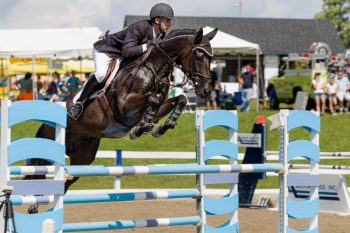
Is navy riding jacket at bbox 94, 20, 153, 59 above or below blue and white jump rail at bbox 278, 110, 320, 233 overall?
above

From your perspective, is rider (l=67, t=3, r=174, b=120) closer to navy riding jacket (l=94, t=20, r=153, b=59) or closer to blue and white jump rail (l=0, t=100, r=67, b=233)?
navy riding jacket (l=94, t=20, r=153, b=59)

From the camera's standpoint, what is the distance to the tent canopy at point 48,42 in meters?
24.9

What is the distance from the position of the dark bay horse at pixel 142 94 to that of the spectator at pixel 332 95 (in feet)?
51.5

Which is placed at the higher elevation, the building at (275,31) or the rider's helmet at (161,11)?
the building at (275,31)

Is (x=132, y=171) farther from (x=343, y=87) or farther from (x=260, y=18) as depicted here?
(x=260, y=18)

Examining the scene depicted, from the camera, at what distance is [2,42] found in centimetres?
2530

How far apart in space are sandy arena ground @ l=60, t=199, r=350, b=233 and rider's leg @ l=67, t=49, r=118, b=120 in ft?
4.66

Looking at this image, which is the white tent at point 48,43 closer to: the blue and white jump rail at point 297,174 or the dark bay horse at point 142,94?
the dark bay horse at point 142,94

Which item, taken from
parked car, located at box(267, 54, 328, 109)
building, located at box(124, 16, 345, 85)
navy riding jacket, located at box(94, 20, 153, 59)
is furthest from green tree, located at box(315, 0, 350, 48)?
navy riding jacket, located at box(94, 20, 153, 59)

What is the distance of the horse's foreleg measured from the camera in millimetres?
8555

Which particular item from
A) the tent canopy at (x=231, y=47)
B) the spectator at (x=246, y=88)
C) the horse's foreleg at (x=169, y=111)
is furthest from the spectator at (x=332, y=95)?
the horse's foreleg at (x=169, y=111)

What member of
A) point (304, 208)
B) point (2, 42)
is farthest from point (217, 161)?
point (304, 208)

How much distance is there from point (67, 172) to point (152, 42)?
10.0 feet

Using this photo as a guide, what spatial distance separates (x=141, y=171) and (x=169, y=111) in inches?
88.2
